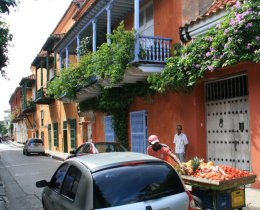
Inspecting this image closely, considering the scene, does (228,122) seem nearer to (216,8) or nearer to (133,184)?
(216,8)

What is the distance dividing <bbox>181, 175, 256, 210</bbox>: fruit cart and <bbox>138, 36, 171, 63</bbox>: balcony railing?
720cm

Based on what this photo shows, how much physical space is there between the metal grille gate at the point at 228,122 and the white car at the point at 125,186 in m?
6.51

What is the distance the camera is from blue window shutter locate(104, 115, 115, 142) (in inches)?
790

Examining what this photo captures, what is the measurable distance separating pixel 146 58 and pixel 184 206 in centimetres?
895

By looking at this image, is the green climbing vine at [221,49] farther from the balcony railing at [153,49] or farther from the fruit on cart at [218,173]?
the fruit on cart at [218,173]

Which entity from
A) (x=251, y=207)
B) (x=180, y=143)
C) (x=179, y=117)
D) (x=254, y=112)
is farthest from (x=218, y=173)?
(x=179, y=117)

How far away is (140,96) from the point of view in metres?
16.1

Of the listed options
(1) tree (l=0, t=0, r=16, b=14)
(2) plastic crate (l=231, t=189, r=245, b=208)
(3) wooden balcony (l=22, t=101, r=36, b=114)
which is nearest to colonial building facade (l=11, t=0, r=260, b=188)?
(2) plastic crate (l=231, t=189, r=245, b=208)

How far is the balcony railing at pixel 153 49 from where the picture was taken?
13336 mm

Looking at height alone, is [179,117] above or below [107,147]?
above

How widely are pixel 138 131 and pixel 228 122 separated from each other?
19.1ft

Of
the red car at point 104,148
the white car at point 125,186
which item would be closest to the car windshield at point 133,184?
the white car at point 125,186

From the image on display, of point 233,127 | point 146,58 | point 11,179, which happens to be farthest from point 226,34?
point 11,179

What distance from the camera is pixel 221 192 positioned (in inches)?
253
